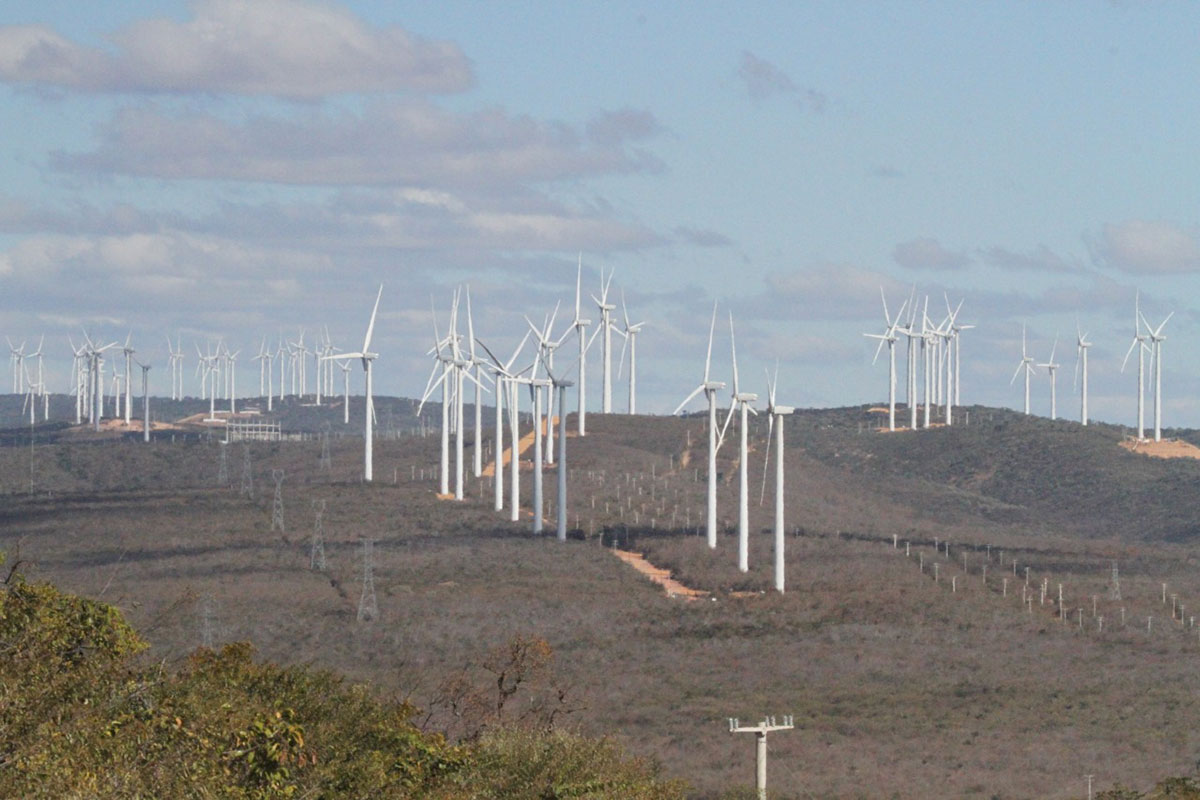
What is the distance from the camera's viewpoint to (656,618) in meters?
112

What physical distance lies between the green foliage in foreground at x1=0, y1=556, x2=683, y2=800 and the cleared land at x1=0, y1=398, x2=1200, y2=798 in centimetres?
246

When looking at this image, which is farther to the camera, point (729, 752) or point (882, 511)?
point (882, 511)

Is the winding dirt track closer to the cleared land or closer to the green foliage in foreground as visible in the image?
the cleared land

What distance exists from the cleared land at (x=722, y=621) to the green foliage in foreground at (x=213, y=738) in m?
2.46

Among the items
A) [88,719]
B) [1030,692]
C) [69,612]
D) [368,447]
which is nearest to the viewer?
[88,719]

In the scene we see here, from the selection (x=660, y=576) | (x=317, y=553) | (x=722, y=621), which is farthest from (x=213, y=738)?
(x=317, y=553)

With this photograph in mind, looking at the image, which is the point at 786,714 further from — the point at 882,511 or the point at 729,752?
the point at 882,511

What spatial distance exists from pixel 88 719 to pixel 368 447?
143989 mm

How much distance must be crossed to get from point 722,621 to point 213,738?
256 ft

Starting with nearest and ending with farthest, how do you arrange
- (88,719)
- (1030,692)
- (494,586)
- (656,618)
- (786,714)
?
(88,719) < (786,714) < (1030,692) < (656,618) < (494,586)

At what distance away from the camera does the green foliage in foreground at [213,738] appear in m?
32.2

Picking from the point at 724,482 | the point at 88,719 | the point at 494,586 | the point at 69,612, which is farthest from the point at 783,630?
the point at 724,482

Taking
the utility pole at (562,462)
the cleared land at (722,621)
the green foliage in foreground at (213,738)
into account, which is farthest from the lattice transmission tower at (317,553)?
the green foliage in foreground at (213,738)

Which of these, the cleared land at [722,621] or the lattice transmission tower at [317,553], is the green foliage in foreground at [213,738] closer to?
the cleared land at [722,621]
